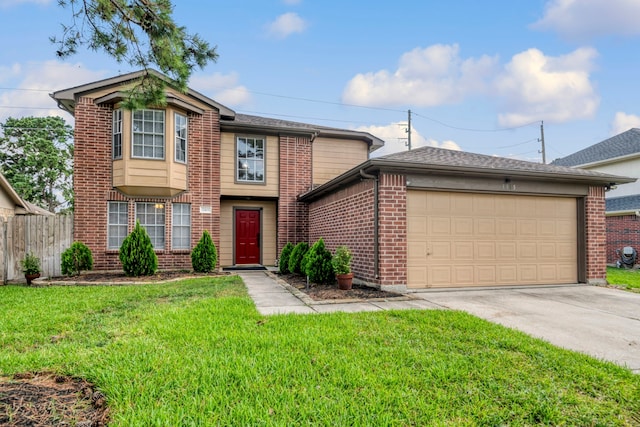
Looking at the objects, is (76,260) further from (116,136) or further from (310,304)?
(310,304)

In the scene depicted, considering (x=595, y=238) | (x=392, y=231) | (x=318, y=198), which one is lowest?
(x=595, y=238)

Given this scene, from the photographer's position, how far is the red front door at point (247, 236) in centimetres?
1320

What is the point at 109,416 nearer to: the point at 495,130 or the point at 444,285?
the point at 444,285

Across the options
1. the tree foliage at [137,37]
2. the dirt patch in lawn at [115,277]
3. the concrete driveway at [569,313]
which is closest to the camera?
the tree foliage at [137,37]

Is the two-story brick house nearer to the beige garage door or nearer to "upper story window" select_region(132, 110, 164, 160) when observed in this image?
"upper story window" select_region(132, 110, 164, 160)

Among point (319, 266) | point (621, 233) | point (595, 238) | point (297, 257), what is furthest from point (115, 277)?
point (621, 233)

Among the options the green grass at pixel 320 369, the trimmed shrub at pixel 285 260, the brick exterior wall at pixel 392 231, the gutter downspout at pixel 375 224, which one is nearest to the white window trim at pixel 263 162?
the trimmed shrub at pixel 285 260

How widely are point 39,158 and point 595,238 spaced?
32.6m

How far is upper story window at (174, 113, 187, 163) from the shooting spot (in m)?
11.2

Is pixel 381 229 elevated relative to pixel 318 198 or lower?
lower

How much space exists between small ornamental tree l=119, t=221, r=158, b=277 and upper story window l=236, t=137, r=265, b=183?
4.08 m

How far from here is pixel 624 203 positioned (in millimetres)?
15742

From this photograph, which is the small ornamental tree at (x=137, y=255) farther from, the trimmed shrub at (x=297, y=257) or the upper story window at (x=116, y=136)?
the trimmed shrub at (x=297, y=257)

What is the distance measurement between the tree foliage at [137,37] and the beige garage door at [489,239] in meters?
5.26
